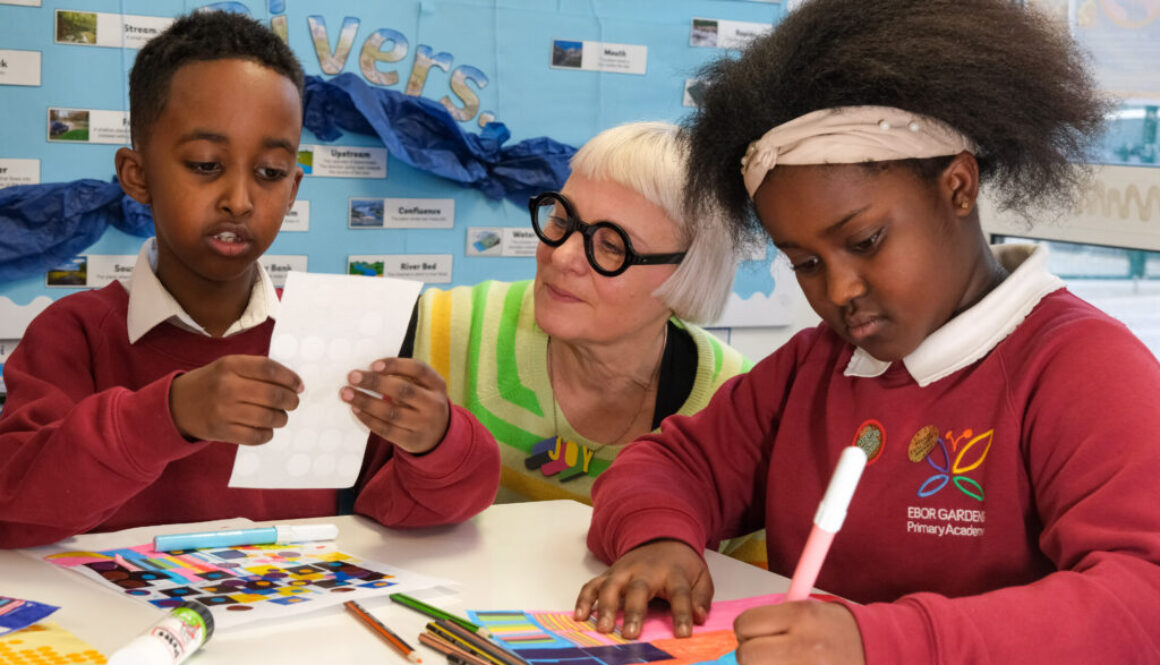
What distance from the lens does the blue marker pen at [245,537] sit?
120 centimetres

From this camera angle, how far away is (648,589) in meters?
1.06

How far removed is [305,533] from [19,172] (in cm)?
153

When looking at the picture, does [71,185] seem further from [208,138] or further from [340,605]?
[340,605]

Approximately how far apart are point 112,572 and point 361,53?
1.79 meters

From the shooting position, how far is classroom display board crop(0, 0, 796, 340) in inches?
94.5

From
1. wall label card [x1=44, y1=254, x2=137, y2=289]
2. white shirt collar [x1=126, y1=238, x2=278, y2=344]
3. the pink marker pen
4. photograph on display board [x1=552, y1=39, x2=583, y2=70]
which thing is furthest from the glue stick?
photograph on display board [x1=552, y1=39, x2=583, y2=70]

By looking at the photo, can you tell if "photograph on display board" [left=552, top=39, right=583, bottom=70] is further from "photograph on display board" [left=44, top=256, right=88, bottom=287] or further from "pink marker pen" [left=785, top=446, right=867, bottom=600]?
"pink marker pen" [left=785, top=446, right=867, bottom=600]

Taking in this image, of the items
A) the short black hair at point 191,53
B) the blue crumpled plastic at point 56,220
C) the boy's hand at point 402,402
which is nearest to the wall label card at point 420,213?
the blue crumpled plastic at point 56,220

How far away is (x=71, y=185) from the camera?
2424 mm

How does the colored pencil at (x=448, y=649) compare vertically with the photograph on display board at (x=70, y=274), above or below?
below

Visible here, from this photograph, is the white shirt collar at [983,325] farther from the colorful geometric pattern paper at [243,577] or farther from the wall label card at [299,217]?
the wall label card at [299,217]

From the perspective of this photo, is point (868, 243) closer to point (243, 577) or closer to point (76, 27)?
point (243, 577)

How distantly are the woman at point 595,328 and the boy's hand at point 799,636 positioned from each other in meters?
0.93

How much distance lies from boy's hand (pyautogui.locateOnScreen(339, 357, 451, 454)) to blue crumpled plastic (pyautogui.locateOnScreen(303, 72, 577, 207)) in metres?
1.51
